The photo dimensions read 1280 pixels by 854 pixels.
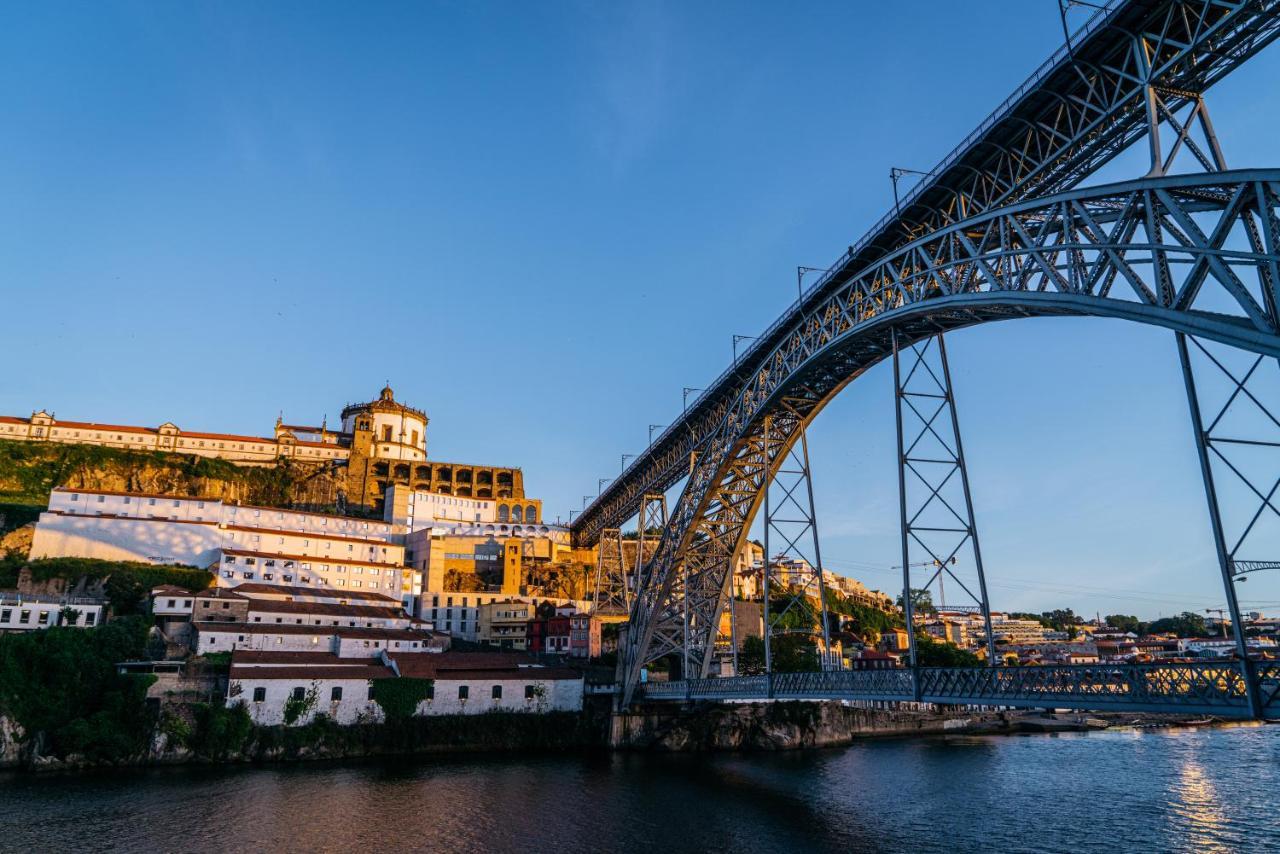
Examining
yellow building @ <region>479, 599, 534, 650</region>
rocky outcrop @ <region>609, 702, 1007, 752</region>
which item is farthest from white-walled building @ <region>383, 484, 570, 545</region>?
rocky outcrop @ <region>609, 702, 1007, 752</region>

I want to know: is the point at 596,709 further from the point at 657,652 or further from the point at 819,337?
the point at 819,337

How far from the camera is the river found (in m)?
21.6

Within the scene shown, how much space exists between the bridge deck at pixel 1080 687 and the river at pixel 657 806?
410cm

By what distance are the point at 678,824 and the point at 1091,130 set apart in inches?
851

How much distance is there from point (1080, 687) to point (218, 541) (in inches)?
2130

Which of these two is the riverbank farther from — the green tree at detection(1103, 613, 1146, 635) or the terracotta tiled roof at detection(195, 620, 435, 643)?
the green tree at detection(1103, 613, 1146, 635)

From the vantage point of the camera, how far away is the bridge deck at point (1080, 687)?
42.3 feet

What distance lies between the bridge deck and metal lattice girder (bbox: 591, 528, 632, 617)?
29.8 meters

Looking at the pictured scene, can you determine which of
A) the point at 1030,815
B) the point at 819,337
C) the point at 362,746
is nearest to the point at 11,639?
the point at 362,746

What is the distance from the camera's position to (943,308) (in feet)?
69.7

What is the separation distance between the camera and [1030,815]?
→ 25281 millimetres

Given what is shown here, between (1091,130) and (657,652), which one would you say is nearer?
(1091,130)

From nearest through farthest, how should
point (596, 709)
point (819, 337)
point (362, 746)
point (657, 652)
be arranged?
point (819, 337)
point (362, 746)
point (657, 652)
point (596, 709)

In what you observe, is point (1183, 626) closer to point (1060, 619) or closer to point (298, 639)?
point (1060, 619)
